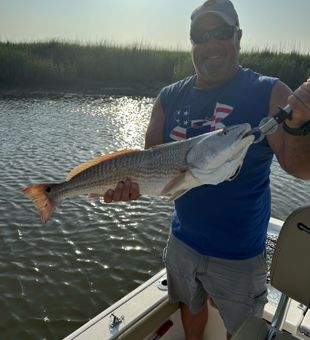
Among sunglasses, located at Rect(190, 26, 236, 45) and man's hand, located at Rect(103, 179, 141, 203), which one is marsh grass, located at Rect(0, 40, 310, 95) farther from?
man's hand, located at Rect(103, 179, 141, 203)

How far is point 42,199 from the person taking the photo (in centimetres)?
318

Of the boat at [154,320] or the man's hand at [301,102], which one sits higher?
the man's hand at [301,102]

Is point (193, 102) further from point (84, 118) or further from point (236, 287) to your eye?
point (84, 118)

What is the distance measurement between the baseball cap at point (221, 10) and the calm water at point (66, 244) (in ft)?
14.4

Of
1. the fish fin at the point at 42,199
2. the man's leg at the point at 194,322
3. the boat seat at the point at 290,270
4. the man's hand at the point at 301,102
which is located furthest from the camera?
the man's leg at the point at 194,322

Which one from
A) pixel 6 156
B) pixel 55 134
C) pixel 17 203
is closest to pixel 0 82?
pixel 55 134

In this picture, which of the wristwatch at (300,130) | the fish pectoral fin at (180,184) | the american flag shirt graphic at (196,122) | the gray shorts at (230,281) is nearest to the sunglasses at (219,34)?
the american flag shirt graphic at (196,122)

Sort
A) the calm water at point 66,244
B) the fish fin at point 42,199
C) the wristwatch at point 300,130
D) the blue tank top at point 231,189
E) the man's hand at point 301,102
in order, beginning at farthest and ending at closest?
the calm water at point 66,244 → the fish fin at point 42,199 → the blue tank top at point 231,189 → the wristwatch at point 300,130 → the man's hand at point 301,102

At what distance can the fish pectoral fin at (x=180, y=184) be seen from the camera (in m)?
2.69

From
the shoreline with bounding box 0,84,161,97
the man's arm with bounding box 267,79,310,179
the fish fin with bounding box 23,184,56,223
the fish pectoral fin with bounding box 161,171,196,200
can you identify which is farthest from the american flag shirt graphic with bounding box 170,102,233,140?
the shoreline with bounding box 0,84,161,97

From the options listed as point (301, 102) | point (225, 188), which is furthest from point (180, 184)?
point (301, 102)

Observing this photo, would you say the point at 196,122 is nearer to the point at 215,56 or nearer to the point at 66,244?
the point at 215,56

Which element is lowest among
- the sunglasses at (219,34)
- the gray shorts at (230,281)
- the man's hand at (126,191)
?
the gray shorts at (230,281)

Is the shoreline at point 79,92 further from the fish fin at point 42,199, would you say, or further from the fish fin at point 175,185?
the fish fin at point 175,185
